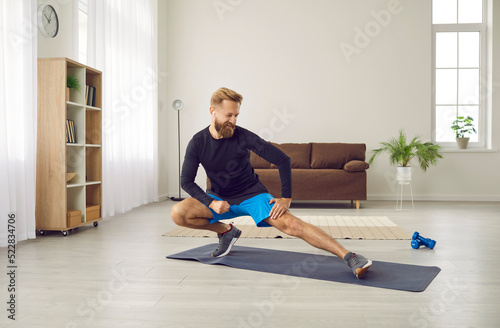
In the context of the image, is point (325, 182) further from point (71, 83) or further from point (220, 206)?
point (220, 206)

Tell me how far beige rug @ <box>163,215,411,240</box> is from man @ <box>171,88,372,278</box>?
1052mm

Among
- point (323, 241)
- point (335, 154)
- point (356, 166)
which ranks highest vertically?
point (335, 154)

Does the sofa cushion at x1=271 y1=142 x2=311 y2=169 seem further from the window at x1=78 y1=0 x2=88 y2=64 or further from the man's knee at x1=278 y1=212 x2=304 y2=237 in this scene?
the man's knee at x1=278 y1=212 x2=304 y2=237

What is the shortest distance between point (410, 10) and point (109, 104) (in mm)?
4564

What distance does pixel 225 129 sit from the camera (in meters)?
2.46

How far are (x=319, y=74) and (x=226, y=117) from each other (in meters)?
4.69

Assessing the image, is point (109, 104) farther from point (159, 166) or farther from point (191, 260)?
point (191, 260)

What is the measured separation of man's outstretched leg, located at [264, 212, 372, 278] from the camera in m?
2.26

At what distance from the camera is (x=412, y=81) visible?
22.0 ft

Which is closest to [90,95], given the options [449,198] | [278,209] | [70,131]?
[70,131]

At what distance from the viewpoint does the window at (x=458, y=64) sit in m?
6.74

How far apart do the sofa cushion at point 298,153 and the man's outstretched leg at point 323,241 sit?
12.7 ft

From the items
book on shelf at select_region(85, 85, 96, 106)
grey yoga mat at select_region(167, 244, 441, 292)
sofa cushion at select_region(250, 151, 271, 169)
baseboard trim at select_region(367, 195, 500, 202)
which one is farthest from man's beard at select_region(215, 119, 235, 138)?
baseboard trim at select_region(367, 195, 500, 202)

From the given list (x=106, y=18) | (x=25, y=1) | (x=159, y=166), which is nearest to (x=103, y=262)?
(x=25, y=1)
